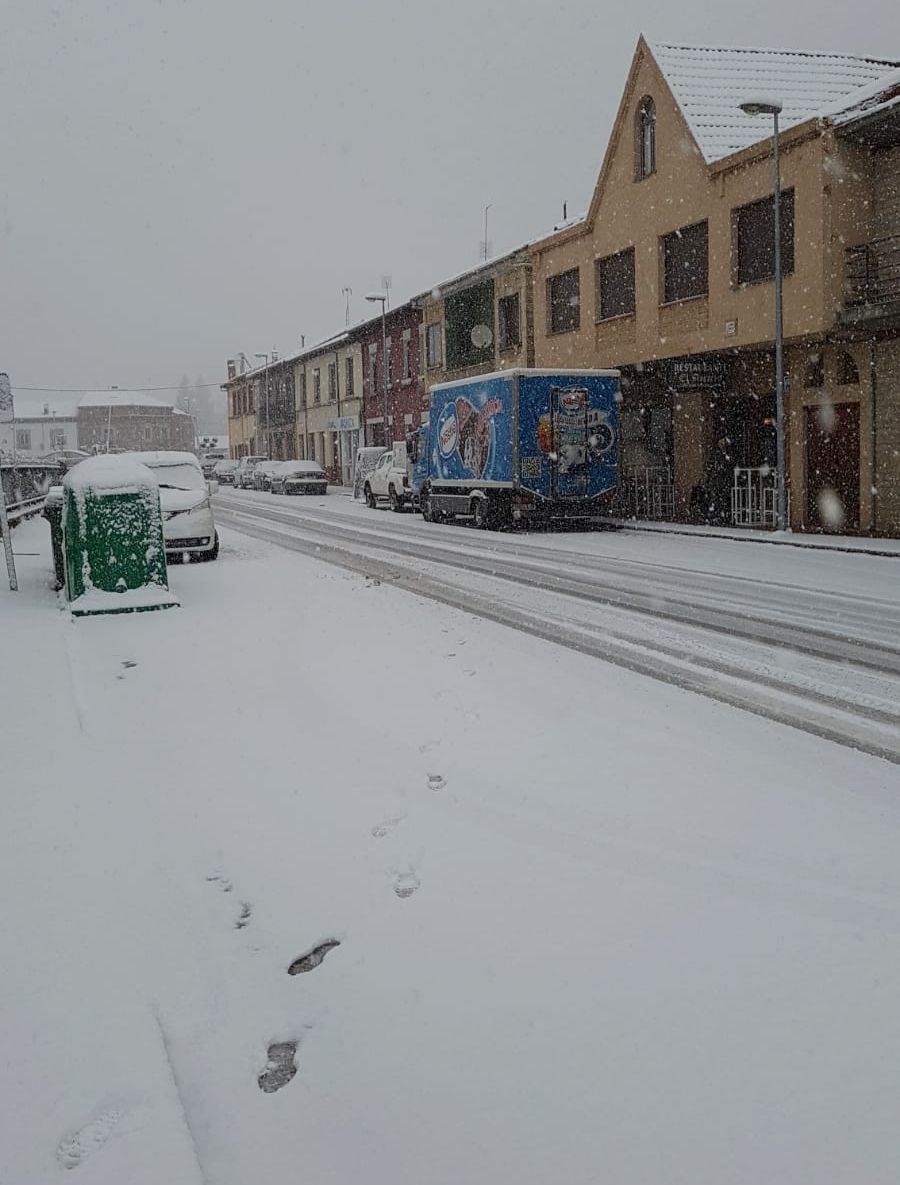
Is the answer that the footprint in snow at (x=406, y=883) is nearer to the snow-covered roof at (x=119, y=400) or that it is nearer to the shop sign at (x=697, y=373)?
the shop sign at (x=697, y=373)

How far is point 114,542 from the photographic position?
440 inches

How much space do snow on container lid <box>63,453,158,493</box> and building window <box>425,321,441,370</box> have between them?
99.8 ft

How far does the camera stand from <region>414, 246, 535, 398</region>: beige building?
3278 cm

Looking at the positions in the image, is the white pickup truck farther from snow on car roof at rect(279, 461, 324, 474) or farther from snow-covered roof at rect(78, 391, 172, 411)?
snow-covered roof at rect(78, 391, 172, 411)

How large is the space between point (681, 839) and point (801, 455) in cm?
1908

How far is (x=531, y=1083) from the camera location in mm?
2846

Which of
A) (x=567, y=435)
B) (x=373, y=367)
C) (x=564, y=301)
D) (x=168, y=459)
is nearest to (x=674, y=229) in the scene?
(x=564, y=301)

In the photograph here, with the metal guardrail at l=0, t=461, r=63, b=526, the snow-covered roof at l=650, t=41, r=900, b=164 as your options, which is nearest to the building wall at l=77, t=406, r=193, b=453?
the metal guardrail at l=0, t=461, r=63, b=526

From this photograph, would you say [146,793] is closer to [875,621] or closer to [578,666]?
[578,666]

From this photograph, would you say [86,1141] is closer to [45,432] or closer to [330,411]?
[330,411]

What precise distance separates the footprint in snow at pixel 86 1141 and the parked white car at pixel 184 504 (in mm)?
13874

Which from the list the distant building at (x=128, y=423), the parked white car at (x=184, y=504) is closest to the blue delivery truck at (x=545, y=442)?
the parked white car at (x=184, y=504)

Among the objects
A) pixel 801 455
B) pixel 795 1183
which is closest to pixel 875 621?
pixel 795 1183

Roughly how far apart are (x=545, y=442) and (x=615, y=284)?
861cm
